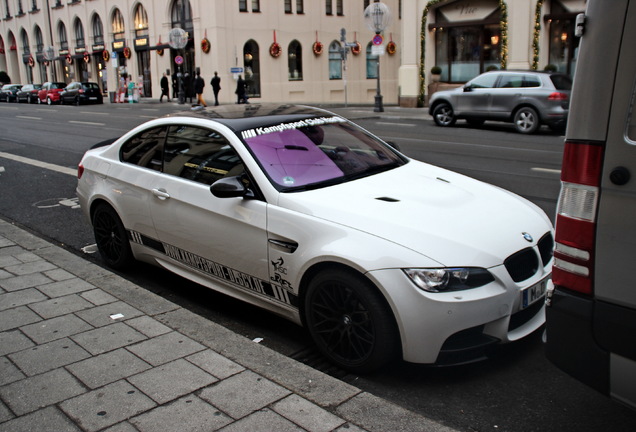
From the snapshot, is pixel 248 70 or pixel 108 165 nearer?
pixel 108 165

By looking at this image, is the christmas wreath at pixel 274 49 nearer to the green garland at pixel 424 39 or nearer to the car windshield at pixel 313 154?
the green garland at pixel 424 39

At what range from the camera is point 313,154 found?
15.3 feet

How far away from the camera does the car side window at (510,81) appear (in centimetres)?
1795

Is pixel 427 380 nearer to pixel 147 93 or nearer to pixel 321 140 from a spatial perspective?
pixel 321 140

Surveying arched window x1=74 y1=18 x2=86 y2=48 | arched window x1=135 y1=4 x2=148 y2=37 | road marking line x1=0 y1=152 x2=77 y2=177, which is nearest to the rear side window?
road marking line x1=0 y1=152 x2=77 y2=177

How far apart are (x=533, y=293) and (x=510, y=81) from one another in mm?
15703

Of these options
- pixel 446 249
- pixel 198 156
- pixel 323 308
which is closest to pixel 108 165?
pixel 198 156

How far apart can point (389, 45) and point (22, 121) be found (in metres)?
30.4

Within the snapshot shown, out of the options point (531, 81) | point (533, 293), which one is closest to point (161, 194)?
point (533, 293)

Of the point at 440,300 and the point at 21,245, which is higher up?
the point at 440,300

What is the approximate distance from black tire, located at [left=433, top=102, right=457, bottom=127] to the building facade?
21.1ft

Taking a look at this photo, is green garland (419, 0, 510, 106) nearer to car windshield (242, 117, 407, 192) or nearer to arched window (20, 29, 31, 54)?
car windshield (242, 117, 407, 192)

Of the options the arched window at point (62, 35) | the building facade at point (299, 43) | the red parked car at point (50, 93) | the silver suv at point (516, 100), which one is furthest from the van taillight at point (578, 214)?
the arched window at point (62, 35)

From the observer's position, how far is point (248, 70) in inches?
1652
